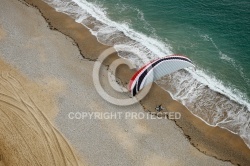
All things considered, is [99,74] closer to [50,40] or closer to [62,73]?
[62,73]

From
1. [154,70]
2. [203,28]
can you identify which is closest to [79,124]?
[154,70]

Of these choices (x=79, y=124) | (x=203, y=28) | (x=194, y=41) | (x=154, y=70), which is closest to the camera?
(x=79, y=124)

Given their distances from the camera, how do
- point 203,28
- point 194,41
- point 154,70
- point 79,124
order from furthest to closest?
point 203,28
point 194,41
point 154,70
point 79,124

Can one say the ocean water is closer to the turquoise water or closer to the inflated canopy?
the turquoise water

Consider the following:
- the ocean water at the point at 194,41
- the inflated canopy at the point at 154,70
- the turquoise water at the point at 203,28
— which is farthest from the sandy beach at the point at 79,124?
the turquoise water at the point at 203,28

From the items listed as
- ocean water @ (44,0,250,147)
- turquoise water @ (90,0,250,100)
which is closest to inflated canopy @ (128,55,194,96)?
ocean water @ (44,0,250,147)

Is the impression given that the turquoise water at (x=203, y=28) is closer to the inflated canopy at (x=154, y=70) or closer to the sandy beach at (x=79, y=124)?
the inflated canopy at (x=154, y=70)

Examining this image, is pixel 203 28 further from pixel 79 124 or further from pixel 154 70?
pixel 79 124
